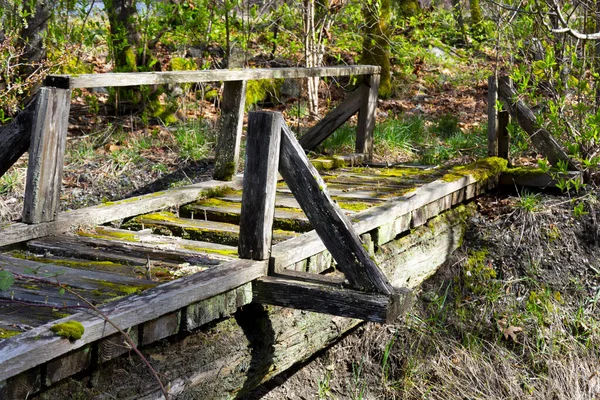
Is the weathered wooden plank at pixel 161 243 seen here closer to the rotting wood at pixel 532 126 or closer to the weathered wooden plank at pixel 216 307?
the weathered wooden plank at pixel 216 307

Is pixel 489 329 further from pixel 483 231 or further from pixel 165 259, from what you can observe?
pixel 165 259

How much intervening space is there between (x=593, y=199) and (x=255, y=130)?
420 centimetres

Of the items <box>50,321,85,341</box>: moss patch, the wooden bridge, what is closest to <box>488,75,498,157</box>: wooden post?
the wooden bridge

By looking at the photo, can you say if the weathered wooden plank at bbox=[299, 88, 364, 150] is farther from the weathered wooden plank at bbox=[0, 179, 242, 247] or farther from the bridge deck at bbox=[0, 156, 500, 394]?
the weathered wooden plank at bbox=[0, 179, 242, 247]

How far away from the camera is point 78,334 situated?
3.00 meters

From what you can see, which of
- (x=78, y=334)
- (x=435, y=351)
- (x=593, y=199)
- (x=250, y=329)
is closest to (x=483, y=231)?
(x=593, y=199)

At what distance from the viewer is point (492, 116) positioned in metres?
8.02

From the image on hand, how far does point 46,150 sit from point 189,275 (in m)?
1.27

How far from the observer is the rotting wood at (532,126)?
757cm

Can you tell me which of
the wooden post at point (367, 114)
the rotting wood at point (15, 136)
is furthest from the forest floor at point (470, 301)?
the rotting wood at point (15, 136)

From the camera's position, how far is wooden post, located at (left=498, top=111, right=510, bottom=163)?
8.09 meters

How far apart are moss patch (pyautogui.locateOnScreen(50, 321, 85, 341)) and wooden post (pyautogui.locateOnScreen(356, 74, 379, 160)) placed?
5.68 m

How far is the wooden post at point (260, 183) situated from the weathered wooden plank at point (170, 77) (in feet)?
3.67

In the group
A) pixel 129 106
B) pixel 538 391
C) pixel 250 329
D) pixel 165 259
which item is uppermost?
pixel 129 106
